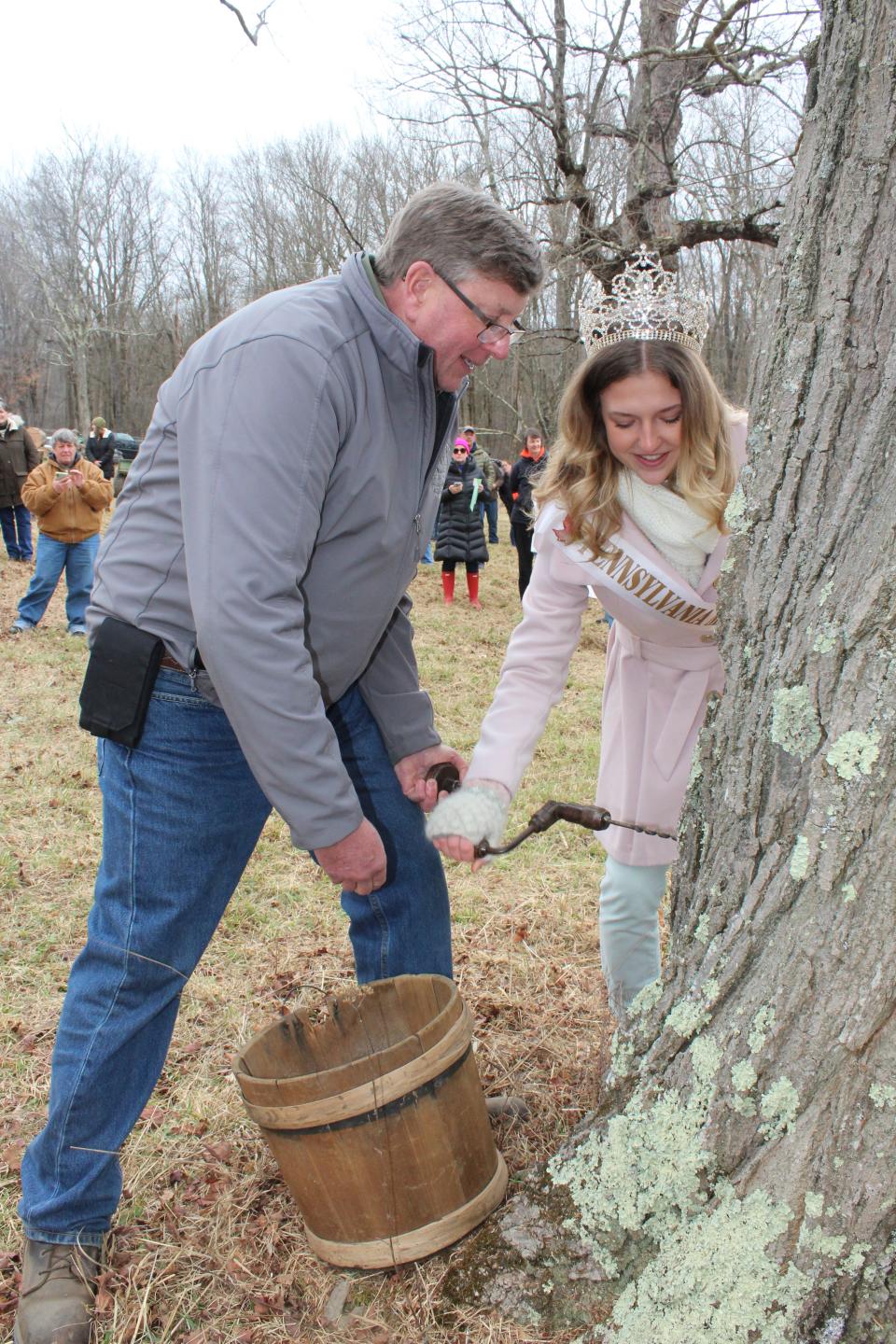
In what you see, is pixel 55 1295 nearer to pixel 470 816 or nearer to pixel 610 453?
pixel 470 816

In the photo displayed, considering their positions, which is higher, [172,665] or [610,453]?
[610,453]

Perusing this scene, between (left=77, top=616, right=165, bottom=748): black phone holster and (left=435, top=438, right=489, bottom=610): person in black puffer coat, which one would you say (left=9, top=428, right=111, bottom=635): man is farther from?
(left=77, top=616, right=165, bottom=748): black phone holster

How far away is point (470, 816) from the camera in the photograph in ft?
6.77

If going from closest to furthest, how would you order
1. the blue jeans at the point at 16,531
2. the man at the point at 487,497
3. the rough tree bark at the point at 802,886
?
the rough tree bark at the point at 802,886 < the blue jeans at the point at 16,531 < the man at the point at 487,497

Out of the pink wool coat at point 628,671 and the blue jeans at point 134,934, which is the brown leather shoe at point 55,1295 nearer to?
the blue jeans at point 134,934

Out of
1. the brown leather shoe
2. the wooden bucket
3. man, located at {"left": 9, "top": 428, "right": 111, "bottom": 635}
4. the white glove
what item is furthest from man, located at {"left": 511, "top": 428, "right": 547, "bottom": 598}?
the brown leather shoe

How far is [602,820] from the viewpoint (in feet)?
6.53

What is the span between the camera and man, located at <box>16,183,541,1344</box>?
5.47 ft

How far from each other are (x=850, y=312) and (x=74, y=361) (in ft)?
141

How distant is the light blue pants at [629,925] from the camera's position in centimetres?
245

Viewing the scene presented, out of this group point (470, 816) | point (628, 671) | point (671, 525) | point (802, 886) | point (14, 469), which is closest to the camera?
point (802, 886)

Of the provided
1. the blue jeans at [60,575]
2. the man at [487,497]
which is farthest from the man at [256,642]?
the man at [487,497]

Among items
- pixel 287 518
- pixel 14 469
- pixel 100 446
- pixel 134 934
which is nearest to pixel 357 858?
pixel 134 934

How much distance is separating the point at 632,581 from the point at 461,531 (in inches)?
334
